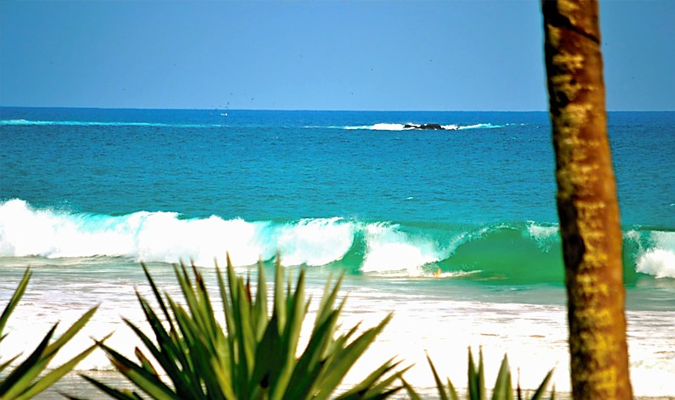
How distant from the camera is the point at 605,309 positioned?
87.0 inches

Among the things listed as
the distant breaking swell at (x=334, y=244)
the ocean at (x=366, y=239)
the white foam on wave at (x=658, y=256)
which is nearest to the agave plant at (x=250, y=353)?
the ocean at (x=366, y=239)

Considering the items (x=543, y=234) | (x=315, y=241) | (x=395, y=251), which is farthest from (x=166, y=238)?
(x=543, y=234)

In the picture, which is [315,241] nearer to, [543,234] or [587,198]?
[543,234]

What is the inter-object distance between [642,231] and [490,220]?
5005 millimetres

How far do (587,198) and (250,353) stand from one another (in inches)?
38.2

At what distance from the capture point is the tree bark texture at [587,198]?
7.23 ft

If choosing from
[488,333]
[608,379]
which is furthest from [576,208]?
[488,333]

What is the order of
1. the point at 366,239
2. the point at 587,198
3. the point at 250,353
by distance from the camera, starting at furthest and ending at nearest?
the point at 366,239, the point at 250,353, the point at 587,198

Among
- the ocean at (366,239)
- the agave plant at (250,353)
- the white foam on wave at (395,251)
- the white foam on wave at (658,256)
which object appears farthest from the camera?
the white foam on wave at (395,251)

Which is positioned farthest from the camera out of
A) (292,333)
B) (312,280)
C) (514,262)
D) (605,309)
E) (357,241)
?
(357,241)

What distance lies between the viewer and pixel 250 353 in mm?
2527

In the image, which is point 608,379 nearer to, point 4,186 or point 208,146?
point 4,186

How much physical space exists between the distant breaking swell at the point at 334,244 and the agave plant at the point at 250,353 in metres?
15.6

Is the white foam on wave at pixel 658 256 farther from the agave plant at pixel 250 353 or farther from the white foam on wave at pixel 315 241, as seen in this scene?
the agave plant at pixel 250 353
